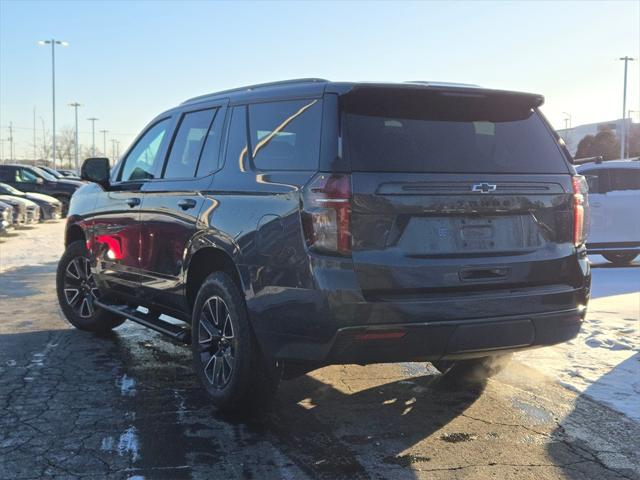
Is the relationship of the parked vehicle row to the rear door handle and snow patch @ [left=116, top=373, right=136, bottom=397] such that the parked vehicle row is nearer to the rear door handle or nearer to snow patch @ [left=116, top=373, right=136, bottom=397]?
snow patch @ [left=116, top=373, right=136, bottom=397]

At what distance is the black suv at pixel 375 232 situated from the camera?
132 inches

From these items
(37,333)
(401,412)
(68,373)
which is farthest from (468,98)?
(37,333)

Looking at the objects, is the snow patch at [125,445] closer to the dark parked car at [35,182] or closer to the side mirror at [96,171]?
the side mirror at [96,171]

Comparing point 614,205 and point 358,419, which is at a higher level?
point 614,205

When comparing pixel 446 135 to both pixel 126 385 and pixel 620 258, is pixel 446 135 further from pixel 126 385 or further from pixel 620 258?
pixel 620 258

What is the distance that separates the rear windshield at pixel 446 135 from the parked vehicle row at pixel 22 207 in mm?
14126

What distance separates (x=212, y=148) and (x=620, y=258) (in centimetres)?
979

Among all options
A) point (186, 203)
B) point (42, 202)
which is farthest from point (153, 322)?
point (42, 202)

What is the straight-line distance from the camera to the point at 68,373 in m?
5.16

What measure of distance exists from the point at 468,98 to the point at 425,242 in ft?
3.13

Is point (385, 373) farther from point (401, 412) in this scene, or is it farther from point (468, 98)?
point (468, 98)

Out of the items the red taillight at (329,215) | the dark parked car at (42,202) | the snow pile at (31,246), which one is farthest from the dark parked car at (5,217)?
the red taillight at (329,215)

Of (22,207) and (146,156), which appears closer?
(146,156)

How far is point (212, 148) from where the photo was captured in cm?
461
